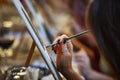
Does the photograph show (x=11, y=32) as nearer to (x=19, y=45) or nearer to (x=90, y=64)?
(x=19, y=45)

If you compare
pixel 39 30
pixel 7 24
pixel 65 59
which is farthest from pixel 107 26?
pixel 7 24

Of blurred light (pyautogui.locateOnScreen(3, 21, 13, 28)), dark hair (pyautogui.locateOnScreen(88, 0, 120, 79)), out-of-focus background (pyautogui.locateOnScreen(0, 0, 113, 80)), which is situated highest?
dark hair (pyautogui.locateOnScreen(88, 0, 120, 79))

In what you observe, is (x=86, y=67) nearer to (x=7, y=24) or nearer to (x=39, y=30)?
(x=39, y=30)

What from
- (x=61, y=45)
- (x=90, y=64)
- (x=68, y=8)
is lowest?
(x=90, y=64)

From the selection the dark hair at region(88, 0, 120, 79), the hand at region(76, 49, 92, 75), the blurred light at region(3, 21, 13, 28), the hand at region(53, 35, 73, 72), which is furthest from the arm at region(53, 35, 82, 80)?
the blurred light at region(3, 21, 13, 28)

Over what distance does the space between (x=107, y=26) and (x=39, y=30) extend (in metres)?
0.56

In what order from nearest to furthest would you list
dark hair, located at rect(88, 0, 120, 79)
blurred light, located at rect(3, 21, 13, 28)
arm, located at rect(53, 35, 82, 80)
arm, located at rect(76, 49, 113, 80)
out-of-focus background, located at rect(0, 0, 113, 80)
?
dark hair, located at rect(88, 0, 120, 79) → arm, located at rect(53, 35, 82, 80) → out-of-focus background, located at rect(0, 0, 113, 80) → arm, located at rect(76, 49, 113, 80) → blurred light, located at rect(3, 21, 13, 28)

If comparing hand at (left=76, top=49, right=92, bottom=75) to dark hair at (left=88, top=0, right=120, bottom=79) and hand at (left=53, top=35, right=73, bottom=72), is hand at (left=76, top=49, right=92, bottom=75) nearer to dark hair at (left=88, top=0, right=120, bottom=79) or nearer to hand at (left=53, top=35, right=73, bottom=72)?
hand at (left=53, top=35, right=73, bottom=72)

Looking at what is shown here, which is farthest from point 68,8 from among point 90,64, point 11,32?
point 90,64

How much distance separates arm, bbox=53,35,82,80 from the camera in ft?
2.21

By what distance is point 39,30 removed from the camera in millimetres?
1041

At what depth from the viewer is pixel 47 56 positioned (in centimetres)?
60

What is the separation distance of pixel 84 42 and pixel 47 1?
24.7 inches

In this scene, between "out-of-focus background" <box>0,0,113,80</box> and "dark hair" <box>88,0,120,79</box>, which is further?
"out-of-focus background" <box>0,0,113,80</box>
